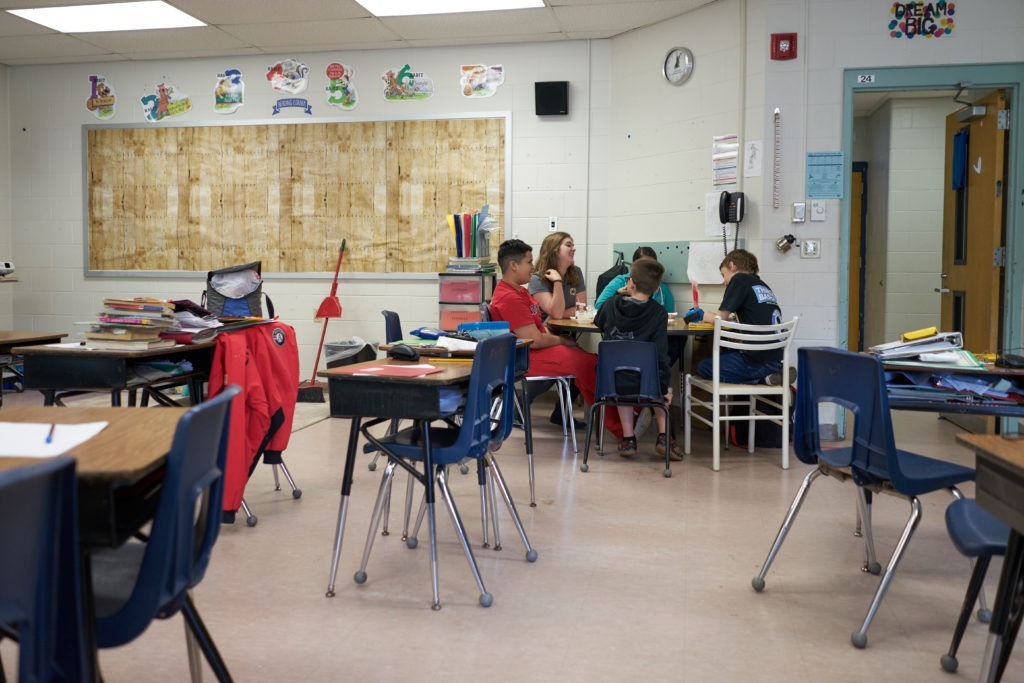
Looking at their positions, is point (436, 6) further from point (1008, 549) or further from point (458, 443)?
point (1008, 549)

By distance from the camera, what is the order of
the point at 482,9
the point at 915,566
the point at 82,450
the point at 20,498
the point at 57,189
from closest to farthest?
the point at 20,498
the point at 82,450
the point at 915,566
the point at 482,9
the point at 57,189

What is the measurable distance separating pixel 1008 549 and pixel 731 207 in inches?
164

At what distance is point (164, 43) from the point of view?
7.03 m

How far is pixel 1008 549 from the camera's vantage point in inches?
71.9

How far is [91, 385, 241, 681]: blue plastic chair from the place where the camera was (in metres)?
1.45

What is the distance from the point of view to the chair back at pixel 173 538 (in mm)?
Result: 1438

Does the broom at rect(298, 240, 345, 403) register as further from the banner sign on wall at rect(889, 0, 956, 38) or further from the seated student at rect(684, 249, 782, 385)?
the banner sign on wall at rect(889, 0, 956, 38)

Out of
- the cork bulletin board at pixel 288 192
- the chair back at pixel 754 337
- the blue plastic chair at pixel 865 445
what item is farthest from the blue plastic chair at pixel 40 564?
the cork bulletin board at pixel 288 192

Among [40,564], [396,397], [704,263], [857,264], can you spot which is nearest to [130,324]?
[396,397]

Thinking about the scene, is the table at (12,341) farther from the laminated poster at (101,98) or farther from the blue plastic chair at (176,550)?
the laminated poster at (101,98)

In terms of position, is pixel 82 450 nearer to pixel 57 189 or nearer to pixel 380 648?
pixel 380 648

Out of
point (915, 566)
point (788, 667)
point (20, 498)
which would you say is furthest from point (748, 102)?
point (20, 498)

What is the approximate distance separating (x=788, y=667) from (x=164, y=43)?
21.9 feet

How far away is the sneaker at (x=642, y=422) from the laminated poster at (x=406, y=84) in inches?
128
